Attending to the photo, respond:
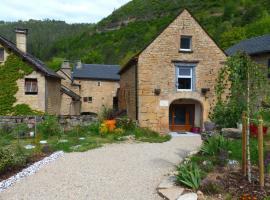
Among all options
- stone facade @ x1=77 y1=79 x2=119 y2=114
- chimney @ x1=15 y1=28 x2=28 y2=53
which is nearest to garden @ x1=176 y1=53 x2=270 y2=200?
chimney @ x1=15 y1=28 x2=28 y2=53

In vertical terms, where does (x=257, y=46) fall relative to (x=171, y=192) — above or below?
above

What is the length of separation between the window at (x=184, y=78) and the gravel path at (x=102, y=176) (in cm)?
857

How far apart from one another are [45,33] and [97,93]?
5055 inches

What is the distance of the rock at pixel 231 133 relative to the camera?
566 inches

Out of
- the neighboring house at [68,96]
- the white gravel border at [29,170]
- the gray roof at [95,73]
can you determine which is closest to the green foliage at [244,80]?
the white gravel border at [29,170]

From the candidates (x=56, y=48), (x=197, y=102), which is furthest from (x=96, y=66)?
(x=56, y=48)

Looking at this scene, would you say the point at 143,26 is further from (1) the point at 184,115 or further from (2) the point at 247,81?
(2) the point at 247,81

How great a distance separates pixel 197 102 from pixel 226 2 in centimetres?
8112

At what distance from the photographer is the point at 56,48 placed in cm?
12444

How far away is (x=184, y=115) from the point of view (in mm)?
27188

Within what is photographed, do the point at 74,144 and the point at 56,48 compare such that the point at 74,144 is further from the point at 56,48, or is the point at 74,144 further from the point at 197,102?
the point at 56,48

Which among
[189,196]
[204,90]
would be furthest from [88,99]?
[189,196]

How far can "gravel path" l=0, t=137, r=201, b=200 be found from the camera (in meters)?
9.94

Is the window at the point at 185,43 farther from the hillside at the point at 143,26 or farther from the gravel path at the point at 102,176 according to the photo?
the hillside at the point at 143,26
